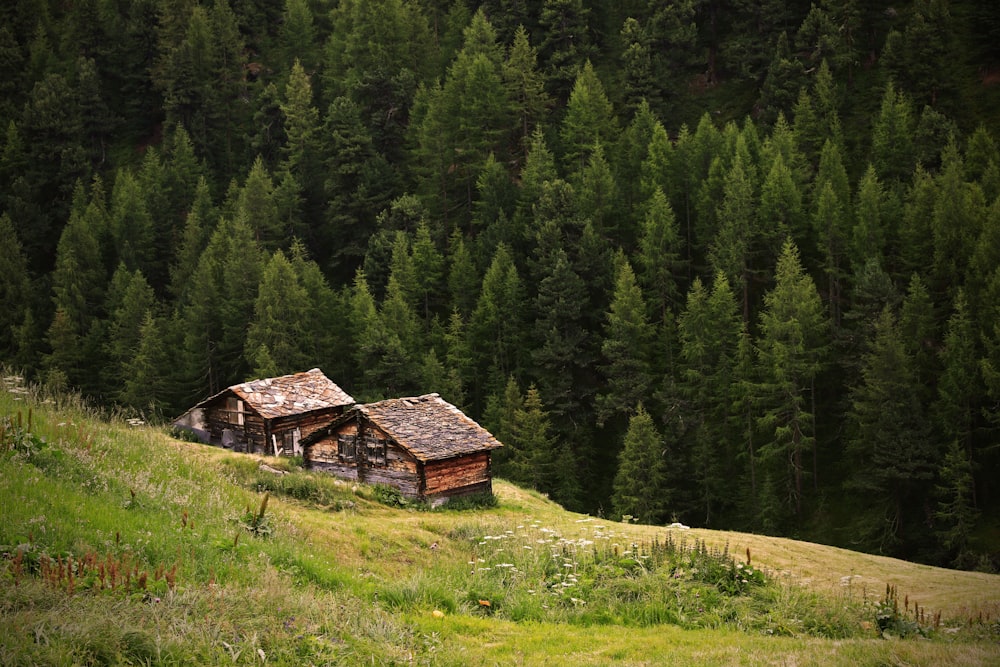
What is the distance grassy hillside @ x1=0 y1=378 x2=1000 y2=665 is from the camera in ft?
33.8

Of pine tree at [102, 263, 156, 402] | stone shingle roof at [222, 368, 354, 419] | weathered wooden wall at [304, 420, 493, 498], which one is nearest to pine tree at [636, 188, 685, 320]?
stone shingle roof at [222, 368, 354, 419]

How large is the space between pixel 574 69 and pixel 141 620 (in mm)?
81994

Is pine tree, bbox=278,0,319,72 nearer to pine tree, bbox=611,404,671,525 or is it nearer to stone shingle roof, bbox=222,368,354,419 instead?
stone shingle roof, bbox=222,368,354,419

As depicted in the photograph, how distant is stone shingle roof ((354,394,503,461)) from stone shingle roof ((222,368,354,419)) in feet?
22.3

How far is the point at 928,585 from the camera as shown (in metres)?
27.4

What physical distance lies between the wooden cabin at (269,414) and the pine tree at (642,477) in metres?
17.3

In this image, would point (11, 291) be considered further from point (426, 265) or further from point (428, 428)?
point (428, 428)

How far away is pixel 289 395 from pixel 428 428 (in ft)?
35.0

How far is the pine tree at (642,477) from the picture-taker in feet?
175

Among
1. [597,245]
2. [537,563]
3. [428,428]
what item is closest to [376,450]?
[428,428]

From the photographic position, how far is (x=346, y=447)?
41531 mm

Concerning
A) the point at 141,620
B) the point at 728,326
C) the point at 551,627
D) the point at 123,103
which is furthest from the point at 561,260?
the point at 123,103

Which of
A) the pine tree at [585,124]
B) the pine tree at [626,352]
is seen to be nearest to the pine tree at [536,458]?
the pine tree at [626,352]

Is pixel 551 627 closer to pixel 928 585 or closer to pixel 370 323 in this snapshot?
pixel 928 585
